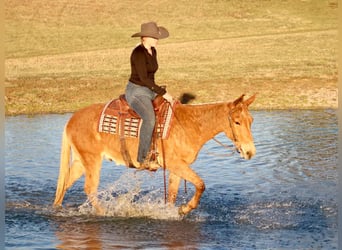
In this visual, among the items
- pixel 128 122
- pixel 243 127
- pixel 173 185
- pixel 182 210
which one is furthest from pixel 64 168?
pixel 243 127

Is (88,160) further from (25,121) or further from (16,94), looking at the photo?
(16,94)

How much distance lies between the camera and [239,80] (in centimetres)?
2733

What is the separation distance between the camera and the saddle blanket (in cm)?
1106

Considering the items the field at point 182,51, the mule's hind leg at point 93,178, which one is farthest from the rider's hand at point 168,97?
the field at point 182,51

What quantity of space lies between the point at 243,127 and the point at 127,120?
1.82m

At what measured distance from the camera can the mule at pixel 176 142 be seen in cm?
1059

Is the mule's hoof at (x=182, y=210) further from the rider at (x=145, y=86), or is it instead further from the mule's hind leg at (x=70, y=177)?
the mule's hind leg at (x=70, y=177)

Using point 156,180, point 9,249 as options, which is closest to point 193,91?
point 156,180

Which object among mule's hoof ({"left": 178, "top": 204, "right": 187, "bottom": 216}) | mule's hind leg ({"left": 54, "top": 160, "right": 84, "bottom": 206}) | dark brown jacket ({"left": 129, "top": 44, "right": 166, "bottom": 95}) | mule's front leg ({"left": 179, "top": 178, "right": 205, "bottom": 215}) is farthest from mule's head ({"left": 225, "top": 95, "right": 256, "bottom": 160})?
mule's hind leg ({"left": 54, "top": 160, "right": 84, "bottom": 206})

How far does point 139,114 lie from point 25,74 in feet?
64.7

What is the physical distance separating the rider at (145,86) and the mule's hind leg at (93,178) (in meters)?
0.84

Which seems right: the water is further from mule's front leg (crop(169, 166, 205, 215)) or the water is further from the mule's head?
the mule's head

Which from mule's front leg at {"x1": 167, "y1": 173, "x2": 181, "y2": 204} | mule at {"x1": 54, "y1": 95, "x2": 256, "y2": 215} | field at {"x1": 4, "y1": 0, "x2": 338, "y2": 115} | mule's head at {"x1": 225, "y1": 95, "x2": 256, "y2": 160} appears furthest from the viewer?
field at {"x1": 4, "y1": 0, "x2": 338, "y2": 115}

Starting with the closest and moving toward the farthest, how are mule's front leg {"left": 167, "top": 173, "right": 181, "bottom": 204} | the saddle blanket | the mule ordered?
the mule, the saddle blanket, mule's front leg {"left": 167, "top": 173, "right": 181, "bottom": 204}
